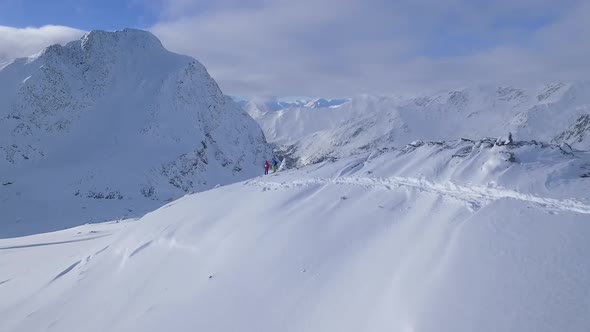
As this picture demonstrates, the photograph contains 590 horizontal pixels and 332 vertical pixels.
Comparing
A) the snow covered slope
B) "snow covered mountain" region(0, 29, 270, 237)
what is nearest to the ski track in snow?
the snow covered slope

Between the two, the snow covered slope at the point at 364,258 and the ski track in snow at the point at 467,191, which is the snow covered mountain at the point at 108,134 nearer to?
the snow covered slope at the point at 364,258

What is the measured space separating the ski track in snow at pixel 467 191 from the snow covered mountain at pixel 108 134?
41.0 meters

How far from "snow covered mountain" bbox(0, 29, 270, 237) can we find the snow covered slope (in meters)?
37.8

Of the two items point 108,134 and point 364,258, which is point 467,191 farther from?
point 108,134

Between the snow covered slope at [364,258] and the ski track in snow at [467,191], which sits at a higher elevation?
the ski track in snow at [467,191]

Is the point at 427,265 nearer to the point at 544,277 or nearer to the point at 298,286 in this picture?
the point at 544,277

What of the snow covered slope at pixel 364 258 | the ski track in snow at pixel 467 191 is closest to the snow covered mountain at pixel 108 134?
the snow covered slope at pixel 364 258

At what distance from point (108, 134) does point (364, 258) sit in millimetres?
65657

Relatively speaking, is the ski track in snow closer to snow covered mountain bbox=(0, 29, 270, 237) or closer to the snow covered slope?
the snow covered slope

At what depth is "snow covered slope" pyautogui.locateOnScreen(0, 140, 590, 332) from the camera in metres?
5.30

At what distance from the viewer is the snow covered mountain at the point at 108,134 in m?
49.9

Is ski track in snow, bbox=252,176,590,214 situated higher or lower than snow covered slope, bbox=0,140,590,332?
higher

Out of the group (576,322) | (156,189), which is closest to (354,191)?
(576,322)

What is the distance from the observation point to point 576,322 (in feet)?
14.7
